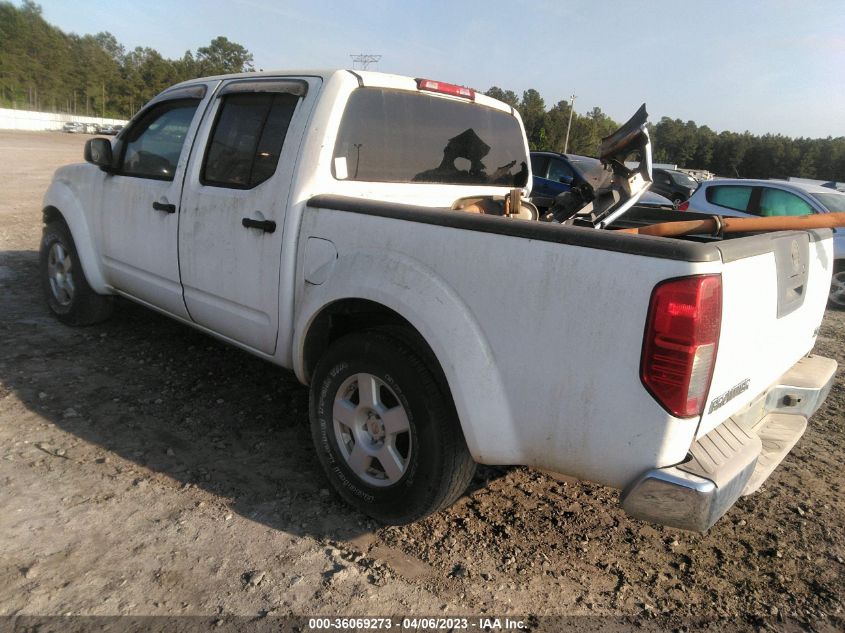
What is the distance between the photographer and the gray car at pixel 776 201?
335 inches

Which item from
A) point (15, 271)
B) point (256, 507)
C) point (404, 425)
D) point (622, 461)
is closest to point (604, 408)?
point (622, 461)

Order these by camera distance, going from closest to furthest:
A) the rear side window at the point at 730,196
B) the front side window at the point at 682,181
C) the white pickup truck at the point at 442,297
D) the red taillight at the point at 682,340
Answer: the red taillight at the point at 682,340 → the white pickup truck at the point at 442,297 → the rear side window at the point at 730,196 → the front side window at the point at 682,181

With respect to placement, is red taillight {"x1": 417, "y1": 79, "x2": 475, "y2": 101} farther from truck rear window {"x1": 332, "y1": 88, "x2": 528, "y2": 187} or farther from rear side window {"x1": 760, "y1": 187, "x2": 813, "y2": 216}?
rear side window {"x1": 760, "y1": 187, "x2": 813, "y2": 216}

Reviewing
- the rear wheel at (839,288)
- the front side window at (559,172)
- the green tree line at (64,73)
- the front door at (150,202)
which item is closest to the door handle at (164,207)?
the front door at (150,202)

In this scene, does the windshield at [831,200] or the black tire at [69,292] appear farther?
the windshield at [831,200]

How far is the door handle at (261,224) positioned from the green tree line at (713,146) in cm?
4243

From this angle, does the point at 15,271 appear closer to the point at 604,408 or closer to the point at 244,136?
the point at 244,136

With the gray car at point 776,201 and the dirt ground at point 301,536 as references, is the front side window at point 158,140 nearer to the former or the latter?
the dirt ground at point 301,536

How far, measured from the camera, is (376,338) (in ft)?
8.86

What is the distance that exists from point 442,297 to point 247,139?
171cm

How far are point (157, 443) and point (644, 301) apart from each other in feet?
8.95

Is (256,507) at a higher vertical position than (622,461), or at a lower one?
lower

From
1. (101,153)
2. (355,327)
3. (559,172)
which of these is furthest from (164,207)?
(559,172)

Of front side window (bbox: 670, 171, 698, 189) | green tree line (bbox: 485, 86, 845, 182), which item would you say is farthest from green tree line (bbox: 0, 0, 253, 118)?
front side window (bbox: 670, 171, 698, 189)
